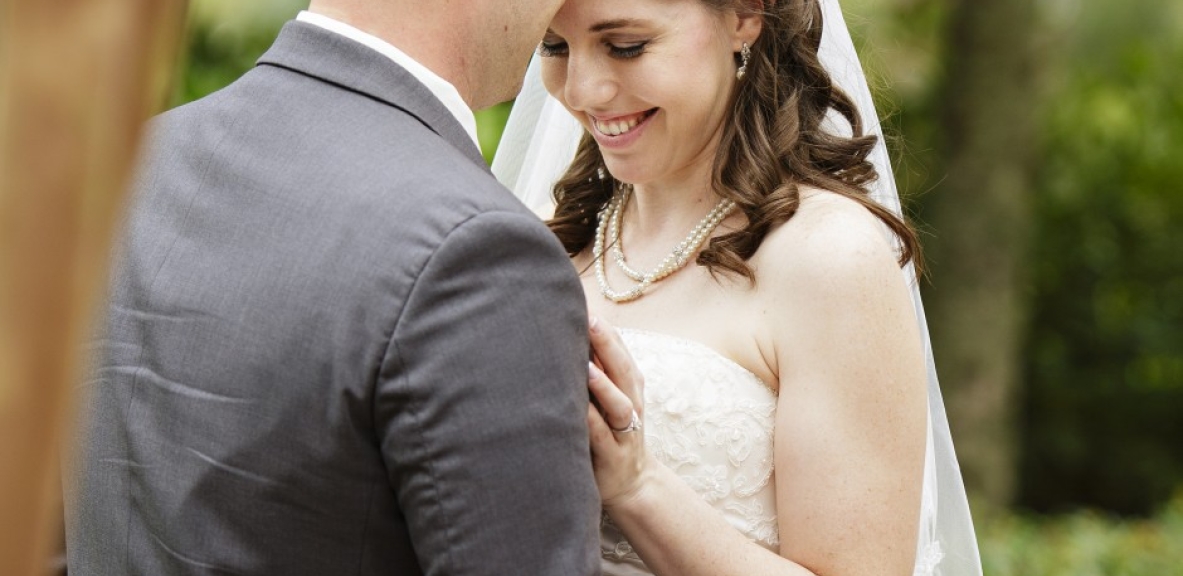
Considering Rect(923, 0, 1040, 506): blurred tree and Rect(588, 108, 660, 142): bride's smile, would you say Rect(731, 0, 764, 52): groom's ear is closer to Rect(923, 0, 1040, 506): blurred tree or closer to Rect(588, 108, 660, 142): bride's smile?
Rect(588, 108, 660, 142): bride's smile

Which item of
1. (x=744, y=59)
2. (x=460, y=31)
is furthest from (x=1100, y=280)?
(x=460, y=31)

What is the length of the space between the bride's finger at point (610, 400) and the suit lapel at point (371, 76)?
0.34 metres

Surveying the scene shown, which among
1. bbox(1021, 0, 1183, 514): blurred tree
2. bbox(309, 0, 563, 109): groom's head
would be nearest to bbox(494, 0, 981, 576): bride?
bbox(309, 0, 563, 109): groom's head

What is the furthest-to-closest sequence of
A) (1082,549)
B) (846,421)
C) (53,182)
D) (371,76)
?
(1082,549)
(846,421)
(371,76)
(53,182)

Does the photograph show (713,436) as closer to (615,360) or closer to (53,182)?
(615,360)

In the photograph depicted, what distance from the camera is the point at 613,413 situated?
185 centimetres

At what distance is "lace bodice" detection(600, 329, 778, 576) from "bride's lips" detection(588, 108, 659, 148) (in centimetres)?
46

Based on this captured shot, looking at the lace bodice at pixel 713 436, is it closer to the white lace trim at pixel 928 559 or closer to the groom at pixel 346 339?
the white lace trim at pixel 928 559

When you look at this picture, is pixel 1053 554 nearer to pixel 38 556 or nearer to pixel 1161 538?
pixel 1161 538

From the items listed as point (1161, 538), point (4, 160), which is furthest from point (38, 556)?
point (1161, 538)

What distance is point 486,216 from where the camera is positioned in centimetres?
154

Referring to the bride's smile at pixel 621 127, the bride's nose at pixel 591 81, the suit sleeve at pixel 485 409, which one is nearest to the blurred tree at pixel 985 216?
the bride's smile at pixel 621 127

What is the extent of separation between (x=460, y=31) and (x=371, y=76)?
14cm

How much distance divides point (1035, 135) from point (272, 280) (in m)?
7.64
